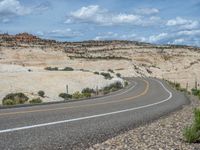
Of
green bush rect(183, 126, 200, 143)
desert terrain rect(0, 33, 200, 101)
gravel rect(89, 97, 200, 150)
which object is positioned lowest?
desert terrain rect(0, 33, 200, 101)

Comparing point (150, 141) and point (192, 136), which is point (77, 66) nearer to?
point (150, 141)

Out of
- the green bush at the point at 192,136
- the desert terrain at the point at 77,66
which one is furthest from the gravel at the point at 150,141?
the desert terrain at the point at 77,66

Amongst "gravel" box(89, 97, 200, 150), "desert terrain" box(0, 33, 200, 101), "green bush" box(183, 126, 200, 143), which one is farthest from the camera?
"desert terrain" box(0, 33, 200, 101)

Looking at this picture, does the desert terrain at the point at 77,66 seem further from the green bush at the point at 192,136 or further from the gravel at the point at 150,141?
the green bush at the point at 192,136

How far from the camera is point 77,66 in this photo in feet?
358

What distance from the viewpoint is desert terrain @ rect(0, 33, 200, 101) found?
4818cm

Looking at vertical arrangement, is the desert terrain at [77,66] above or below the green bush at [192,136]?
below

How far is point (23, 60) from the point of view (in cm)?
11431

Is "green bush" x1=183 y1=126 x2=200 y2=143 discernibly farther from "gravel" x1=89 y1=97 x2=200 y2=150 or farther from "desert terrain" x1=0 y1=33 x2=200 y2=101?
"desert terrain" x1=0 y1=33 x2=200 y2=101

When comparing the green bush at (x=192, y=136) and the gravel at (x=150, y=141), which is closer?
the gravel at (x=150, y=141)

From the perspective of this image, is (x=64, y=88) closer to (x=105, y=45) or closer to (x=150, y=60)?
(x=150, y=60)

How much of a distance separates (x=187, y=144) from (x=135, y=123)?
5.36 m

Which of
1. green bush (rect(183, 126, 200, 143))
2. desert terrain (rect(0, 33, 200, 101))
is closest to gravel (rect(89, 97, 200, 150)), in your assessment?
green bush (rect(183, 126, 200, 143))

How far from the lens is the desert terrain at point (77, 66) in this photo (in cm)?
4818
